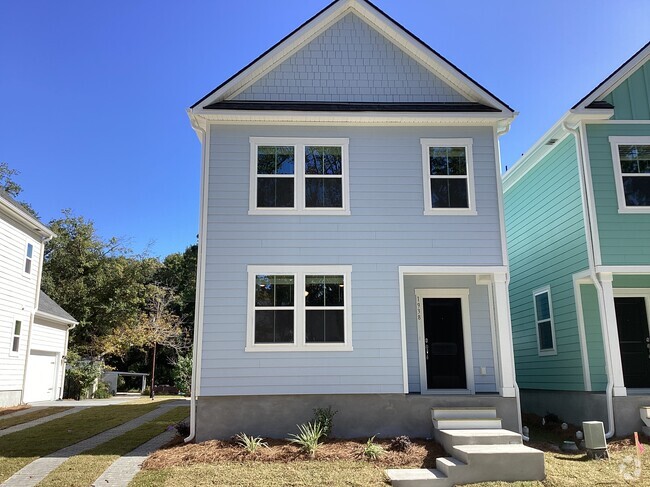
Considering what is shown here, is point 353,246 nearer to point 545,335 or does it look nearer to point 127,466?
point 127,466

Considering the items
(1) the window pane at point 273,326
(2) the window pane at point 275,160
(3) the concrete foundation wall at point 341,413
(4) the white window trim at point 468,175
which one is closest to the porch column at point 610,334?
(3) the concrete foundation wall at point 341,413

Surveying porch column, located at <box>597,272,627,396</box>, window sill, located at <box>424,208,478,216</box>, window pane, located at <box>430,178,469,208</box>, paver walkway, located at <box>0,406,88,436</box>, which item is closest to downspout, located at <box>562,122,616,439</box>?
porch column, located at <box>597,272,627,396</box>

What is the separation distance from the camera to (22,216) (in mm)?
18156

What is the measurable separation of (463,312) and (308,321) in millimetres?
3585

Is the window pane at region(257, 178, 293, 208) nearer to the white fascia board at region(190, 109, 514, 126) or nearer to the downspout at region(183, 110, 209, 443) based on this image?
the downspout at region(183, 110, 209, 443)

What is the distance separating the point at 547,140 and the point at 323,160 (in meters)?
5.52

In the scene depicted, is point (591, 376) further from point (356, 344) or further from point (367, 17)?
point (367, 17)

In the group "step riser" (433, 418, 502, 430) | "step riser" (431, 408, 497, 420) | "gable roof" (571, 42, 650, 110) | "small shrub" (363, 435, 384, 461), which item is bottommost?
"small shrub" (363, 435, 384, 461)

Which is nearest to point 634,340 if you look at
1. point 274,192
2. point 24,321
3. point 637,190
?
point 637,190

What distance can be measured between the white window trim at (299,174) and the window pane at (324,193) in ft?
0.32

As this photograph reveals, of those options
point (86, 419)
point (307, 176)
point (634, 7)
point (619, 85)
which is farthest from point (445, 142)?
point (86, 419)

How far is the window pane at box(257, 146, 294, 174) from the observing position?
1098 centimetres

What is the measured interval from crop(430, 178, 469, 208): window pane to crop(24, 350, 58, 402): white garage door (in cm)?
1585

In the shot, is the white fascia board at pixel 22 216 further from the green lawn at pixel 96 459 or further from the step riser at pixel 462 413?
the step riser at pixel 462 413
